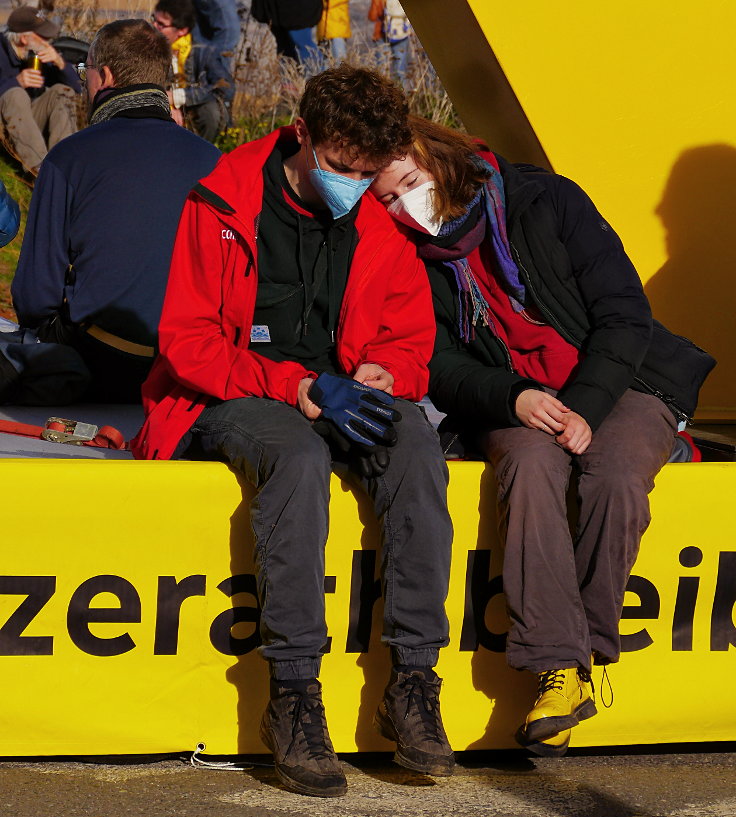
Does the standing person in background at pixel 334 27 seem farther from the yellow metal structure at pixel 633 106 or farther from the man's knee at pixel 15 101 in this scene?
the yellow metal structure at pixel 633 106

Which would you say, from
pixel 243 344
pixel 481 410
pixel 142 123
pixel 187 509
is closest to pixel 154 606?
pixel 187 509

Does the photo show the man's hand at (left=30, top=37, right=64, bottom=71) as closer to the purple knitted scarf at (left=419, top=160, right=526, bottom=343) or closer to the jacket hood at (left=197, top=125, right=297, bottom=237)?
the jacket hood at (left=197, top=125, right=297, bottom=237)

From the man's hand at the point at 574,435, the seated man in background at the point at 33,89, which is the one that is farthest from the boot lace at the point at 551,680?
the seated man in background at the point at 33,89

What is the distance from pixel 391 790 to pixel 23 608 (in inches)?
38.6

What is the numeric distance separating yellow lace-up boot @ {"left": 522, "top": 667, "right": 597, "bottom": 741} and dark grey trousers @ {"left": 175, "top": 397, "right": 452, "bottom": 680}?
277 millimetres

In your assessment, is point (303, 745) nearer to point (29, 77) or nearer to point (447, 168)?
point (447, 168)

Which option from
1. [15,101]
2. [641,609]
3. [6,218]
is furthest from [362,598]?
[15,101]

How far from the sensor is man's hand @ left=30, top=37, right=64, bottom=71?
8.80 m

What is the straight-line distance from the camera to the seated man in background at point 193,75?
9.16 meters

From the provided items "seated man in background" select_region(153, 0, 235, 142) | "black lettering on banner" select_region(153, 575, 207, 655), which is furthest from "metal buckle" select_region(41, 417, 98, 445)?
"seated man in background" select_region(153, 0, 235, 142)

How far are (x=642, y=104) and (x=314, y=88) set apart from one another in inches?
71.3

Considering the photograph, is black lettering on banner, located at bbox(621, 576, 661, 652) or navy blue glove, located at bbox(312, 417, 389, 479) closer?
navy blue glove, located at bbox(312, 417, 389, 479)

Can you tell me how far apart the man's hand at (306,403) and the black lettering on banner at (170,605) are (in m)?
0.47

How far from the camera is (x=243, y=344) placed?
3.18 m
